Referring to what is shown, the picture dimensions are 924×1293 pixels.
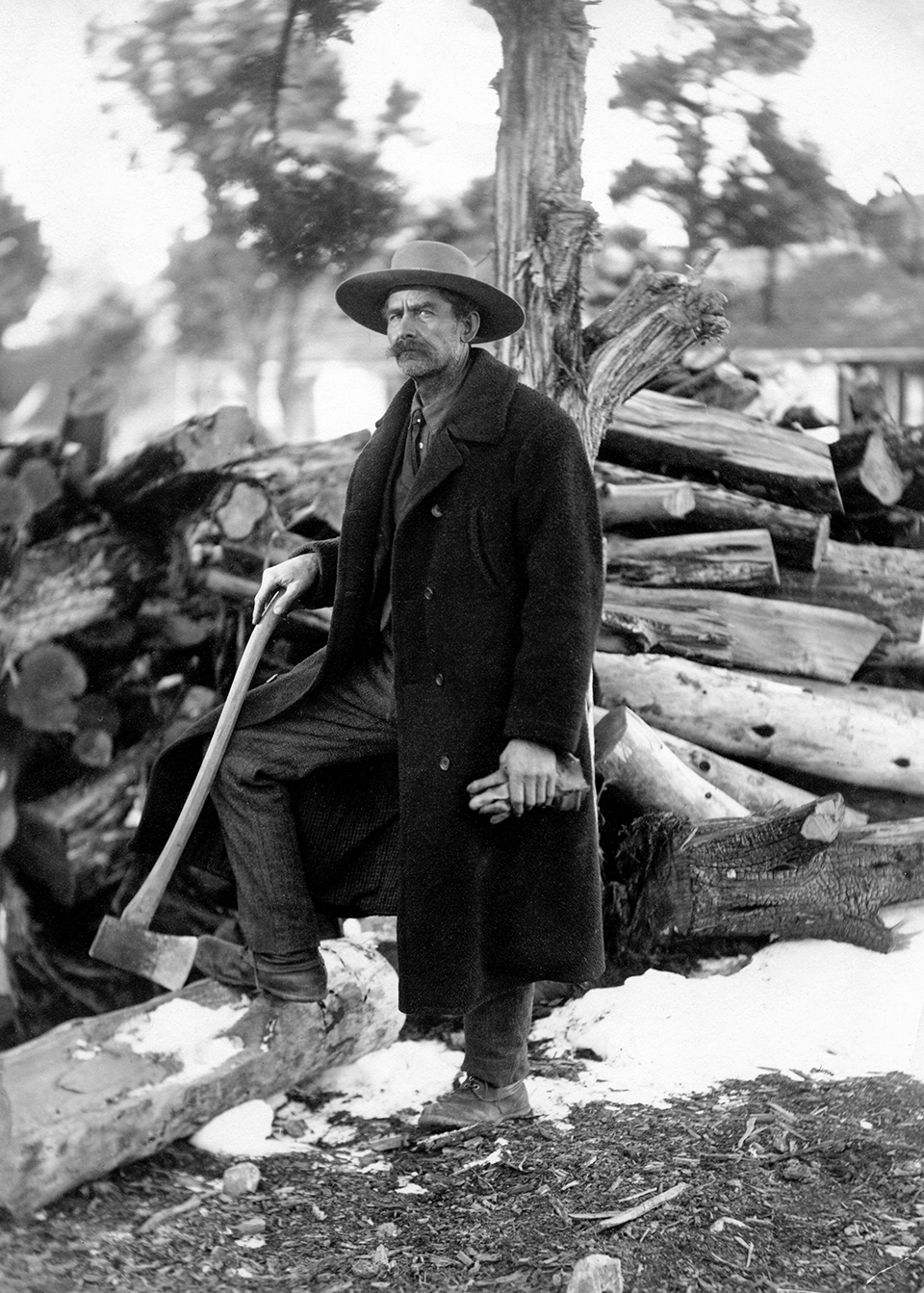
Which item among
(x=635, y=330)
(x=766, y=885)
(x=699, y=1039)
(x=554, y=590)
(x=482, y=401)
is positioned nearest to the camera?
(x=554, y=590)

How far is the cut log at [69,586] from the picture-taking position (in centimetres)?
373

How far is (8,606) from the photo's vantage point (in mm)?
3719

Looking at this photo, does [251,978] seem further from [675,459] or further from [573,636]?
[675,459]

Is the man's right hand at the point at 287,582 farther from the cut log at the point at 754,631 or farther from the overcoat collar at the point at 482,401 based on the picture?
the cut log at the point at 754,631

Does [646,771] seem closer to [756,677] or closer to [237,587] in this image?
[756,677]

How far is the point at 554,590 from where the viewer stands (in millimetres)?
2543

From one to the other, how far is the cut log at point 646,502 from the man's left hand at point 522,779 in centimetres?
188

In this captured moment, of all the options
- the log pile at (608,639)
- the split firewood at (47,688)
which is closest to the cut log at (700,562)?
the log pile at (608,639)

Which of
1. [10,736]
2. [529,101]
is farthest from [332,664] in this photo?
[529,101]

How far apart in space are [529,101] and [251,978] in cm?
283

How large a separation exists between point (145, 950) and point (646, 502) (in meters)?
2.38

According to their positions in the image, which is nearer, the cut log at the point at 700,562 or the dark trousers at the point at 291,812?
the dark trousers at the point at 291,812

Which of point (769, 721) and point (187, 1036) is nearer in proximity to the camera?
point (187, 1036)

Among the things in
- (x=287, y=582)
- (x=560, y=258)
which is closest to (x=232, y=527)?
(x=287, y=582)
